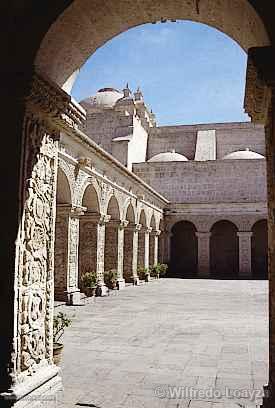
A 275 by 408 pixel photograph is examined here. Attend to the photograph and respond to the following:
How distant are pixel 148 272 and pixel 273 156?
1802 centimetres

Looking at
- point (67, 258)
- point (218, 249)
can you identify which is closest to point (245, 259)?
point (218, 249)

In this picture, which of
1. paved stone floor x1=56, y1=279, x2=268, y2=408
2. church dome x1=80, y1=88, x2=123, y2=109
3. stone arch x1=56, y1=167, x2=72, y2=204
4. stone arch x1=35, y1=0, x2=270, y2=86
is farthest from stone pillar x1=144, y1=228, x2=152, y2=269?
stone arch x1=35, y1=0, x2=270, y2=86

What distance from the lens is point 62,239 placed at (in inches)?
479

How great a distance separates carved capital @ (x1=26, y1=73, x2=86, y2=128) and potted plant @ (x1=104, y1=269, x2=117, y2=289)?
11.5 m

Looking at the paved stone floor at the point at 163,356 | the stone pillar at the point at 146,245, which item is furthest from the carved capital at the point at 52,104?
the stone pillar at the point at 146,245

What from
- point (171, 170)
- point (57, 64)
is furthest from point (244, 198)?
point (57, 64)

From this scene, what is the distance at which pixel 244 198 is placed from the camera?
91.4 ft

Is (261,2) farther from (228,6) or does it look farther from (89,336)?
(89,336)

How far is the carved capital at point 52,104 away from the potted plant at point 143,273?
52.8 feet

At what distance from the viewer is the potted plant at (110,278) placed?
616 inches

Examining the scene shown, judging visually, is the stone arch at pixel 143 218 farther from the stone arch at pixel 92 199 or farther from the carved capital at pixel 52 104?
the carved capital at pixel 52 104

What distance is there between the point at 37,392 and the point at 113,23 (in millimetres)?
3439

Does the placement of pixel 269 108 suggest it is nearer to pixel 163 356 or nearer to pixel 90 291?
pixel 163 356

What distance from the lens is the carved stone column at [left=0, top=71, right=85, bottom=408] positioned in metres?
3.55
